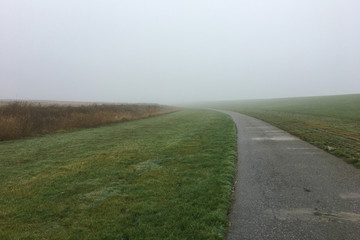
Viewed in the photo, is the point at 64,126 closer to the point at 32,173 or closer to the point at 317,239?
the point at 32,173

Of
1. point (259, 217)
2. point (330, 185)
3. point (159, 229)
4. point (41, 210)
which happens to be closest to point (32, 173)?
point (41, 210)

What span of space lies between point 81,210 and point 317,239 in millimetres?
5084

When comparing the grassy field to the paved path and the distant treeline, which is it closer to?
the paved path

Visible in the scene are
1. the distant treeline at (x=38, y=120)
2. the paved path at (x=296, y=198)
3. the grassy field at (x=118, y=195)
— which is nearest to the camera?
the paved path at (x=296, y=198)

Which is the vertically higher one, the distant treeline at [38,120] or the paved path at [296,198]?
the distant treeline at [38,120]

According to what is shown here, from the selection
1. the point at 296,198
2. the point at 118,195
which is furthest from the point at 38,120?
the point at 296,198

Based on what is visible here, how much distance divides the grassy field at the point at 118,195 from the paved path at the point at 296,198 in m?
0.50

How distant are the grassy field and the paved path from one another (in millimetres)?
498

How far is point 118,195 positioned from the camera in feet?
20.6

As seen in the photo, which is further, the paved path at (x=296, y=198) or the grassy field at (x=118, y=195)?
the grassy field at (x=118, y=195)

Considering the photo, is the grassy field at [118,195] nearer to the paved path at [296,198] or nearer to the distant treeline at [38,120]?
the paved path at [296,198]

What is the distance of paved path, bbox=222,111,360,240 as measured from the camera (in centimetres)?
441

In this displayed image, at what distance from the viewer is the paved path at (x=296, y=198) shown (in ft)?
14.5

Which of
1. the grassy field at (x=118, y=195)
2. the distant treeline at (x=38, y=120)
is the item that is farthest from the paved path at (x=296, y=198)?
the distant treeline at (x=38, y=120)
